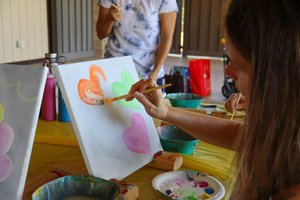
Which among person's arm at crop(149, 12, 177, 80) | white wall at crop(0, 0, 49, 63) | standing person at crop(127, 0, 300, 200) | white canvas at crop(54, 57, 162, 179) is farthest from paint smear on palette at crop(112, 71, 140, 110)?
white wall at crop(0, 0, 49, 63)

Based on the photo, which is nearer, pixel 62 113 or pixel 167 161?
pixel 167 161

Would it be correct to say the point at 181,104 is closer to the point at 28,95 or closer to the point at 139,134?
the point at 139,134

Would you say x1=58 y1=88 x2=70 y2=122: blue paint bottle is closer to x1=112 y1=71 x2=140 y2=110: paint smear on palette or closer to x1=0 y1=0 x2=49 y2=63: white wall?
x1=112 y1=71 x2=140 y2=110: paint smear on palette

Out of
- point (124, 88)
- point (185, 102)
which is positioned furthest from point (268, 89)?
point (185, 102)

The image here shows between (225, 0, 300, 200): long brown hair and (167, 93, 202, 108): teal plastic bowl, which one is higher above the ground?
(225, 0, 300, 200): long brown hair

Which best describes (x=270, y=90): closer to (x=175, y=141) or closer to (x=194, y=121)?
(x=194, y=121)

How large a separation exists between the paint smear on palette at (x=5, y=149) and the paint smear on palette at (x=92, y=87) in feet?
0.64

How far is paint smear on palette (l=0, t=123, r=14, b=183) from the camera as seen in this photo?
799 mm

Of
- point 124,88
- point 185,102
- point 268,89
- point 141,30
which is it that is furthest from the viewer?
point 141,30

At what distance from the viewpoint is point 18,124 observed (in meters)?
0.81

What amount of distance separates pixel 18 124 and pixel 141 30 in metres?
1.09

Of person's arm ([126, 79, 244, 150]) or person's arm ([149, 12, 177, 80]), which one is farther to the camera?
person's arm ([149, 12, 177, 80])

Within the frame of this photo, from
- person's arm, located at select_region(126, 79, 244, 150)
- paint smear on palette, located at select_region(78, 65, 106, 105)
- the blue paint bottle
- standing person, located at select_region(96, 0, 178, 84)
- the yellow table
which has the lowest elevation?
the yellow table

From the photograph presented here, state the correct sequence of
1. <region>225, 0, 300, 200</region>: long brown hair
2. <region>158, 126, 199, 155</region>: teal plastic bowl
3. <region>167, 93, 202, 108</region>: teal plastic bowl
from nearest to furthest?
<region>225, 0, 300, 200</region>: long brown hair < <region>158, 126, 199, 155</region>: teal plastic bowl < <region>167, 93, 202, 108</region>: teal plastic bowl
